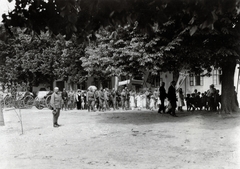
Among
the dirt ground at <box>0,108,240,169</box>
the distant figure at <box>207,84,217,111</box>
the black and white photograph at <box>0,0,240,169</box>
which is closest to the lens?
the black and white photograph at <box>0,0,240,169</box>

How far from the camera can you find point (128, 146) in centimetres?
954

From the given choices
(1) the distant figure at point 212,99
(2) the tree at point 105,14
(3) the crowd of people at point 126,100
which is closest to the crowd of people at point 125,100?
(3) the crowd of people at point 126,100

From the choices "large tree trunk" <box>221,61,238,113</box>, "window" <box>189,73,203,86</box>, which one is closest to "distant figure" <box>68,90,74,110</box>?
"window" <box>189,73,203,86</box>

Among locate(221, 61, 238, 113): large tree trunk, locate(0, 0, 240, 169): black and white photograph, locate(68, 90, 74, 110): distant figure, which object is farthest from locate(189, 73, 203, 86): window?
locate(221, 61, 238, 113): large tree trunk

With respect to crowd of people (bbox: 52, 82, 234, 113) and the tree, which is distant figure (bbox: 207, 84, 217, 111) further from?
the tree

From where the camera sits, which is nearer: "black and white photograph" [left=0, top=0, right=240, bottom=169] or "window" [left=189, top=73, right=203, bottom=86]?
"black and white photograph" [left=0, top=0, right=240, bottom=169]

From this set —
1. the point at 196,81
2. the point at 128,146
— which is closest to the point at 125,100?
the point at 196,81

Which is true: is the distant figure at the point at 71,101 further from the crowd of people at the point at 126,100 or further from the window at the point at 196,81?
the window at the point at 196,81

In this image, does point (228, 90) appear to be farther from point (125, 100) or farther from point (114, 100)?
point (114, 100)

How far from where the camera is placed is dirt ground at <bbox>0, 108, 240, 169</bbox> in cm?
748

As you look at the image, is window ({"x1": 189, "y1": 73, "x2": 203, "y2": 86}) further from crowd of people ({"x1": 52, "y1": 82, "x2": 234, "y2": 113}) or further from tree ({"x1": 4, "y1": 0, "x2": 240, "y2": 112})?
tree ({"x1": 4, "y1": 0, "x2": 240, "y2": 112})

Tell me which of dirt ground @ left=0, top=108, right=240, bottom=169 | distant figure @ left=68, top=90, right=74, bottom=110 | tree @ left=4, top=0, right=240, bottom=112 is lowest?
dirt ground @ left=0, top=108, right=240, bottom=169

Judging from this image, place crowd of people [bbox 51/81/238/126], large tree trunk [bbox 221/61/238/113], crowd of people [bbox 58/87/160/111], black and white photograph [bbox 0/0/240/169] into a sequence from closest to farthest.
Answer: black and white photograph [bbox 0/0/240/169] < large tree trunk [bbox 221/61/238/113] < crowd of people [bbox 51/81/238/126] < crowd of people [bbox 58/87/160/111]

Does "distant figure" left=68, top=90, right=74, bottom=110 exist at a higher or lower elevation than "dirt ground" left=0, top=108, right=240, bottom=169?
higher
